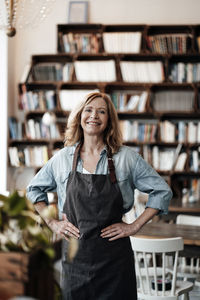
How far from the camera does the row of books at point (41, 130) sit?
6.75m

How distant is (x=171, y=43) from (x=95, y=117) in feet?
13.8

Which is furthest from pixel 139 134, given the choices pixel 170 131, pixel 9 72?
pixel 9 72

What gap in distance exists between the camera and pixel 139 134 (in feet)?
21.6

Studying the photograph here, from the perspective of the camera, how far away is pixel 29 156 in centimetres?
681

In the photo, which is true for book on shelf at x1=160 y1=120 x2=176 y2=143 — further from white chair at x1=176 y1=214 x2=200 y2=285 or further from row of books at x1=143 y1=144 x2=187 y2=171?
white chair at x1=176 y1=214 x2=200 y2=285

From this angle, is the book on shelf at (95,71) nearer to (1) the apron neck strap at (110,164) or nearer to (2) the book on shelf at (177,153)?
(2) the book on shelf at (177,153)

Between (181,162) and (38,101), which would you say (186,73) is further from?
(38,101)

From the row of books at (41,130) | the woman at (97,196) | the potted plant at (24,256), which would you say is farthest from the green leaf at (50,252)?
the row of books at (41,130)

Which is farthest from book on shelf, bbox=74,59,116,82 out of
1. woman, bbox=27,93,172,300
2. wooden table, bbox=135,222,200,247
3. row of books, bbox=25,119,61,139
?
woman, bbox=27,93,172,300

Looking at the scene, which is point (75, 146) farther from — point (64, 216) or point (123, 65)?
point (123, 65)

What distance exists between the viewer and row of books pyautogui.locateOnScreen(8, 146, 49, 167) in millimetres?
6777

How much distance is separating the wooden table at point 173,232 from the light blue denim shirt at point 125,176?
117 cm

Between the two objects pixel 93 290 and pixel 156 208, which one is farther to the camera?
pixel 156 208

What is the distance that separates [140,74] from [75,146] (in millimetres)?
4071
